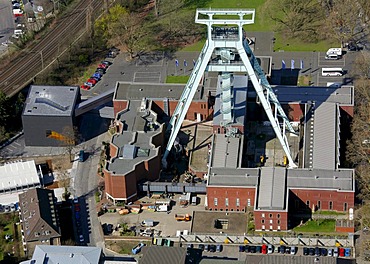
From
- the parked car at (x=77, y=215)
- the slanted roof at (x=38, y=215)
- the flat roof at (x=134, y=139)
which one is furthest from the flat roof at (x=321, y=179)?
the slanted roof at (x=38, y=215)

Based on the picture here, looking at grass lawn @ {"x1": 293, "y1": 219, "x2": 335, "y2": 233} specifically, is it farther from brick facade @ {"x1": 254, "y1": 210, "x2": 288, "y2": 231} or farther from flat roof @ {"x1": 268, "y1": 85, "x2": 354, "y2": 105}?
flat roof @ {"x1": 268, "y1": 85, "x2": 354, "y2": 105}

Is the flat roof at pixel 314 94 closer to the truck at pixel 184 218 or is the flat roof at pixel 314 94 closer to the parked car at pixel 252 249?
the truck at pixel 184 218

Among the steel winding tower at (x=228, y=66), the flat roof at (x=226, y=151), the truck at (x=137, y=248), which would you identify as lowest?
the truck at (x=137, y=248)

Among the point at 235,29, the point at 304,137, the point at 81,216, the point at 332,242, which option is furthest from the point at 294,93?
the point at 81,216

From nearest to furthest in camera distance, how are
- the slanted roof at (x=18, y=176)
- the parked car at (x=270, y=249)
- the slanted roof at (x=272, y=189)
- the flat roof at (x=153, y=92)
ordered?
the parked car at (x=270, y=249) < the slanted roof at (x=272, y=189) < the slanted roof at (x=18, y=176) < the flat roof at (x=153, y=92)

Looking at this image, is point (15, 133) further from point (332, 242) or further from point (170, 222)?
point (332, 242)
